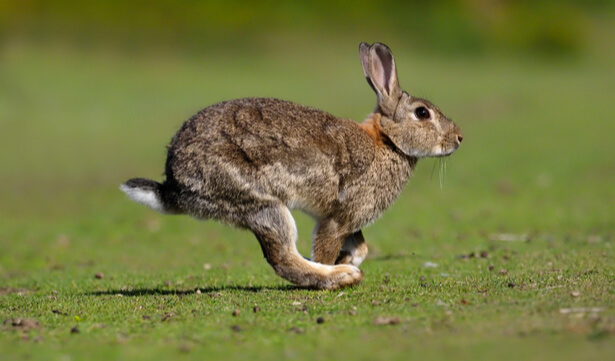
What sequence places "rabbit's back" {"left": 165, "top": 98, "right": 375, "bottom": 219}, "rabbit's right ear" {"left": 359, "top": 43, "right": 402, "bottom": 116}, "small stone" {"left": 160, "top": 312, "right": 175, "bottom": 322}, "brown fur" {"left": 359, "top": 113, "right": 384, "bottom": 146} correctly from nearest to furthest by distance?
"small stone" {"left": 160, "top": 312, "right": 175, "bottom": 322} < "rabbit's back" {"left": 165, "top": 98, "right": 375, "bottom": 219} < "brown fur" {"left": 359, "top": 113, "right": 384, "bottom": 146} < "rabbit's right ear" {"left": 359, "top": 43, "right": 402, "bottom": 116}

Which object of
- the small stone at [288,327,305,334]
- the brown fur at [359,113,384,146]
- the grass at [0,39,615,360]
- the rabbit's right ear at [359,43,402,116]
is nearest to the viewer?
the grass at [0,39,615,360]

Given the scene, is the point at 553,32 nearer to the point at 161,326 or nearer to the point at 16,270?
the point at 16,270

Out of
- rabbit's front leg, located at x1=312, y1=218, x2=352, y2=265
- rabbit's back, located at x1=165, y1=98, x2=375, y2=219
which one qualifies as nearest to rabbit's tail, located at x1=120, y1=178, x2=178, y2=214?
rabbit's back, located at x1=165, y1=98, x2=375, y2=219

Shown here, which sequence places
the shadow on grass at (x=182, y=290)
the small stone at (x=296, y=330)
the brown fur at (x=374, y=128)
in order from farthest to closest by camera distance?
1. the brown fur at (x=374, y=128)
2. the shadow on grass at (x=182, y=290)
3. the small stone at (x=296, y=330)

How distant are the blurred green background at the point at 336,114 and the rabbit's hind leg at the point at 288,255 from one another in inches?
10.3

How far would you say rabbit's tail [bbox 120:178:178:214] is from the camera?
6.77 m

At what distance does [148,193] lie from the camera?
6.77m

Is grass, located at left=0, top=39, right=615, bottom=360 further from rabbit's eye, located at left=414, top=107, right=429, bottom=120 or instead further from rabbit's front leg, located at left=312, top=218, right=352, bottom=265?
rabbit's eye, located at left=414, top=107, right=429, bottom=120

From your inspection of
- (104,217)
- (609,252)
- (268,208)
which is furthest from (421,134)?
(104,217)

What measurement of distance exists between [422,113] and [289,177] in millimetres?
1540

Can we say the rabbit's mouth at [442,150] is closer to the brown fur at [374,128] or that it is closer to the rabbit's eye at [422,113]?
the rabbit's eye at [422,113]

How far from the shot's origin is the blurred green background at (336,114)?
18.5 feet

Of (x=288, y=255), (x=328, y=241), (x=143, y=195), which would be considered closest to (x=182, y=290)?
(x=143, y=195)

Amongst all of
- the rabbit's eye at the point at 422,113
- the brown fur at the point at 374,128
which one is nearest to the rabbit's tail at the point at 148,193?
the brown fur at the point at 374,128
